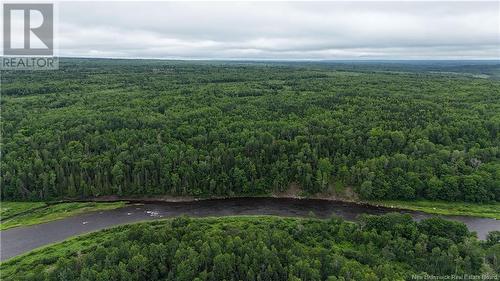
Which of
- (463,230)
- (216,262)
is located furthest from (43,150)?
(463,230)

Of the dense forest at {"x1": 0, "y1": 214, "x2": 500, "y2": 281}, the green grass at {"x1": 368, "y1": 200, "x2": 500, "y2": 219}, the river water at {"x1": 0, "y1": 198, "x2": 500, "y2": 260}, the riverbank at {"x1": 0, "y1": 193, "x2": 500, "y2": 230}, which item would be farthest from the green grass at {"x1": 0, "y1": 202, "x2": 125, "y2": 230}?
the green grass at {"x1": 368, "y1": 200, "x2": 500, "y2": 219}

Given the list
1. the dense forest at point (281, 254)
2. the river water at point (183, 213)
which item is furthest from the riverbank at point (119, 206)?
the dense forest at point (281, 254)

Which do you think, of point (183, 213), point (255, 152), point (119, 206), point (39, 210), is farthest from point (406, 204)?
point (39, 210)

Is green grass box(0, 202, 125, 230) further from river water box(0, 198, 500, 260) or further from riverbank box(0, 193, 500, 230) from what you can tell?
river water box(0, 198, 500, 260)

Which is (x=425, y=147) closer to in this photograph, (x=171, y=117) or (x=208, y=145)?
(x=208, y=145)

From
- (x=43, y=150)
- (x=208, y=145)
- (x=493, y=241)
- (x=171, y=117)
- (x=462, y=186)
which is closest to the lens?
(x=493, y=241)
